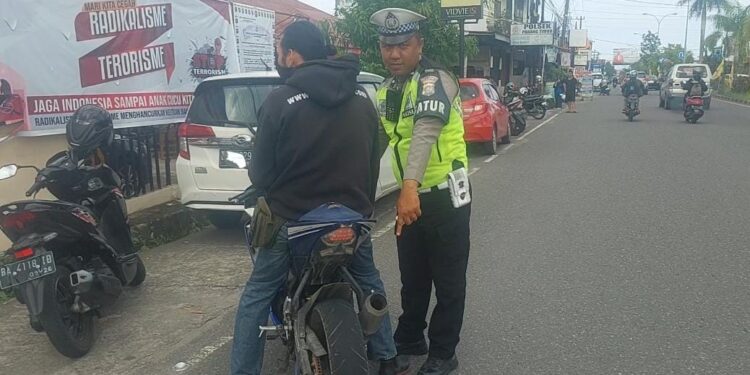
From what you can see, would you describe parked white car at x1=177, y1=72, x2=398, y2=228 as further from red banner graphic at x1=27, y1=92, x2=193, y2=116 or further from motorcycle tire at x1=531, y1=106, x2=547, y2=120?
motorcycle tire at x1=531, y1=106, x2=547, y2=120

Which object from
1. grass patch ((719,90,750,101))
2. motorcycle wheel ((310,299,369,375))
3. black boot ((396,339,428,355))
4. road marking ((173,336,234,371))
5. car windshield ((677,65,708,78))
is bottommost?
grass patch ((719,90,750,101))

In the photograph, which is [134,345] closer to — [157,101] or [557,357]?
[557,357]

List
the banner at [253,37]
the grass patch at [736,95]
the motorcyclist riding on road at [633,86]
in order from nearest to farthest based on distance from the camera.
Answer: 1. the banner at [253,37]
2. the motorcyclist riding on road at [633,86]
3. the grass patch at [736,95]

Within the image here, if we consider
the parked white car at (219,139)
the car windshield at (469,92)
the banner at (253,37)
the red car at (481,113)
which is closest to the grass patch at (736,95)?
the red car at (481,113)

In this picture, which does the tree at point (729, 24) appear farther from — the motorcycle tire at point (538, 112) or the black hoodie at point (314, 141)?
the black hoodie at point (314, 141)

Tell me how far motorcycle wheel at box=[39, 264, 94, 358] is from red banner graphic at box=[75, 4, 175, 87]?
2.80m

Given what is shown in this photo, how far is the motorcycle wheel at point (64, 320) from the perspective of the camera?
11.7 ft

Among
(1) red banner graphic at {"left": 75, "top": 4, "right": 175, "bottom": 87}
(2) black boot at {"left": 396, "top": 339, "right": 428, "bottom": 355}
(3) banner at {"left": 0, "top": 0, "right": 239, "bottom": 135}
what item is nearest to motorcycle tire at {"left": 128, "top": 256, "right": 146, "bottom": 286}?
(3) banner at {"left": 0, "top": 0, "right": 239, "bottom": 135}

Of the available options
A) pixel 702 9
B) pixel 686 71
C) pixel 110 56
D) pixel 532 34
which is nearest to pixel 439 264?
pixel 110 56

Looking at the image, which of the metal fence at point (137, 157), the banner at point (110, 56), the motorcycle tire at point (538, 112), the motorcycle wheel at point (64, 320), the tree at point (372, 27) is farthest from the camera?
the motorcycle tire at point (538, 112)

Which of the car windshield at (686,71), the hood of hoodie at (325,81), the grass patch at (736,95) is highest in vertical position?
the hood of hoodie at (325,81)

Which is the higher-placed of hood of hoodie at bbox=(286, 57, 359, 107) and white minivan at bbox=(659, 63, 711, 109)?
hood of hoodie at bbox=(286, 57, 359, 107)

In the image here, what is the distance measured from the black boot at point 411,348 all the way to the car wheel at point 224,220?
3.34 metres

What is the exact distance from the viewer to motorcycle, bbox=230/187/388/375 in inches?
104
